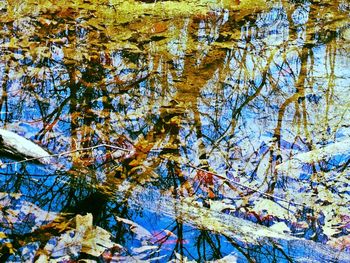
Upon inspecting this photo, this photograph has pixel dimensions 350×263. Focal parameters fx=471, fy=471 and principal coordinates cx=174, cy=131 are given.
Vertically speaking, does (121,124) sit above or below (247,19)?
below

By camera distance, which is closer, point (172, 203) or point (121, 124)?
point (172, 203)

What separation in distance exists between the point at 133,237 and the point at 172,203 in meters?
0.39

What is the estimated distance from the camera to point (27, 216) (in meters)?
2.38

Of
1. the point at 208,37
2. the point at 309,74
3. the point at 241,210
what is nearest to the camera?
the point at 241,210

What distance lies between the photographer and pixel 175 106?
3.78 m

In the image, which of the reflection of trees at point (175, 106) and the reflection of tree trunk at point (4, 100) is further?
the reflection of tree trunk at point (4, 100)

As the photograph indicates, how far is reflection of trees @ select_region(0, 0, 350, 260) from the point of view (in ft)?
9.38

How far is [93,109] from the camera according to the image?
370cm

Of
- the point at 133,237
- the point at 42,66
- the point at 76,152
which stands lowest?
the point at 133,237

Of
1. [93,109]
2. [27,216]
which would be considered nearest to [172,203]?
[27,216]

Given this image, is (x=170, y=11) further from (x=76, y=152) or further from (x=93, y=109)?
(x=76, y=152)

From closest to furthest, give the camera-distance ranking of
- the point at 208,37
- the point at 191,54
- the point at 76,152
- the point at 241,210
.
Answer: the point at 241,210 < the point at 76,152 < the point at 191,54 < the point at 208,37

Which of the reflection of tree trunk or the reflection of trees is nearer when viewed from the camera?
the reflection of trees

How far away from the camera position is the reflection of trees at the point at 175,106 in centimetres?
286
